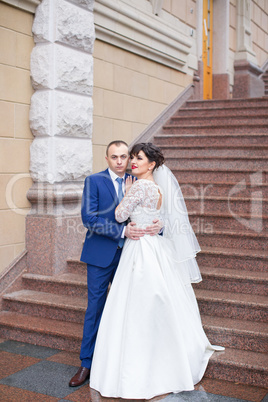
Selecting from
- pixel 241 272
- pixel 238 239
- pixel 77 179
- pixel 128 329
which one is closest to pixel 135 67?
→ pixel 77 179

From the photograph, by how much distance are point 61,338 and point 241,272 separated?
6.11 feet

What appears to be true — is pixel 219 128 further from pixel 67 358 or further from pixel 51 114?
pixel 67 358

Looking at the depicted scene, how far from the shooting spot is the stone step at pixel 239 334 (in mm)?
4062

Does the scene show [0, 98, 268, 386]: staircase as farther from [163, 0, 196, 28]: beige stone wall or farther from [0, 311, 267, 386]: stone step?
[163, 0, 196, 28]: beige stone wall

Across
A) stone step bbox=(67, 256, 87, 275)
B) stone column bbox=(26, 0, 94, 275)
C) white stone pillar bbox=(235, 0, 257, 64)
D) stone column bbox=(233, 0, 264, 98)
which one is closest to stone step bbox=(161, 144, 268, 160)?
stone column bbox=(26, 0, 94, 275)

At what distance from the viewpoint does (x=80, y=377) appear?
12.5 feet

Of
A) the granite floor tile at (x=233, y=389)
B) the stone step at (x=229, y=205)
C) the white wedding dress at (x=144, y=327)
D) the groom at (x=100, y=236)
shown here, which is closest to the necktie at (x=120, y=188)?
the groom at (x=100, y=236)

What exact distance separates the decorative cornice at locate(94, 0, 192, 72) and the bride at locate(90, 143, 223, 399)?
141 inches

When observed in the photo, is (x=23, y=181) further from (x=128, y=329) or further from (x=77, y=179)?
(x=128, y=329)

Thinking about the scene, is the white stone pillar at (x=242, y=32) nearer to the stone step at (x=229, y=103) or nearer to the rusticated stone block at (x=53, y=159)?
the stone step at (x=229, y=103)

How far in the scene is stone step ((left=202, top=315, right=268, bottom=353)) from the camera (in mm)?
4062

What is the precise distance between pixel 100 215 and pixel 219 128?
4630 millimetres

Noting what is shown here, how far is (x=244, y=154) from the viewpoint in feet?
23.2

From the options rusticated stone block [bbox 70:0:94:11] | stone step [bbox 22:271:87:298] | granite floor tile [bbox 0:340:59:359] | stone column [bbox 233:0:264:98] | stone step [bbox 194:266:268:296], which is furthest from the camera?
stone column [bbox 233:0:264:98]
